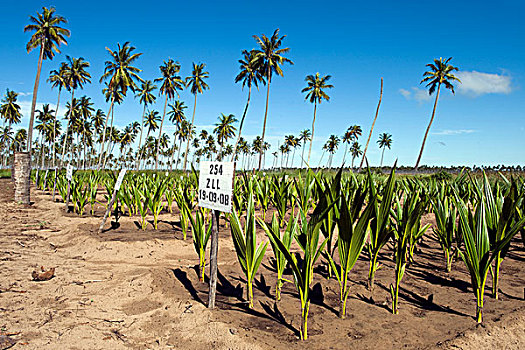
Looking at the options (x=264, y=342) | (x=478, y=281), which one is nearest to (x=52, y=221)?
(x=264, y=342)

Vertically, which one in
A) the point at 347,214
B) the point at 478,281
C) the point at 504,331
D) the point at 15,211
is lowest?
the point at 15,211

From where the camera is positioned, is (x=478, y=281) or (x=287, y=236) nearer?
(x=478, y=281)

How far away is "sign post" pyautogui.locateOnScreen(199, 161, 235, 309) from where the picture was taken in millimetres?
2430

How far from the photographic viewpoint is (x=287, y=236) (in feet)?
8.54

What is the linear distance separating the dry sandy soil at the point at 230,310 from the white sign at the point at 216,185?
867 mm

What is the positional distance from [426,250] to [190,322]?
11.3 ft

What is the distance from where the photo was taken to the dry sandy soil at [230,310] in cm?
213

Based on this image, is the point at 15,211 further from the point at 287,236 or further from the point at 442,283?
the point at 442,283

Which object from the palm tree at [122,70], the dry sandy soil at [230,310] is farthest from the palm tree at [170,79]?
the dry sandy soil at [230,310]

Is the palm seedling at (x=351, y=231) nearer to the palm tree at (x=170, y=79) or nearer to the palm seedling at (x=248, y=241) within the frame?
the palm seedling at (x=248, y=241)

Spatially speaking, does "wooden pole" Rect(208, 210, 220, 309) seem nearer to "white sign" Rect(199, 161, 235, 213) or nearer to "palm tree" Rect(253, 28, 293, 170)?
"white sign" Rect(199, 161, 235, 213)

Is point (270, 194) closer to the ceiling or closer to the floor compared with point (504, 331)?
closer to the ceiling

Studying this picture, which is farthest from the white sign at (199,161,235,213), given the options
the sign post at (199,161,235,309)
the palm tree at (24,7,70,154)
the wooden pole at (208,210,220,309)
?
the palm tree at (24,7,70,154)

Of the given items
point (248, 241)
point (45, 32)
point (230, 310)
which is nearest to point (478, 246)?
point (248, 241)
